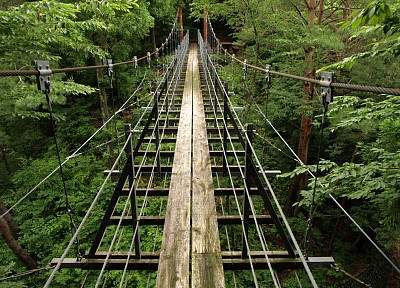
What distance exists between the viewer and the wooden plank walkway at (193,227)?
5.96ft

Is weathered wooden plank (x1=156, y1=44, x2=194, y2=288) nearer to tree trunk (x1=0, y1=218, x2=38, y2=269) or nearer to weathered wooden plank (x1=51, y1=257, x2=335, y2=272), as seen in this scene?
weathered wooden plank (x1=51, y1=257, x2=335, y2=272)

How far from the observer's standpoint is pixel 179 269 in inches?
73.5

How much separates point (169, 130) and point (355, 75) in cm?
446

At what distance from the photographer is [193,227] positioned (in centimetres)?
225

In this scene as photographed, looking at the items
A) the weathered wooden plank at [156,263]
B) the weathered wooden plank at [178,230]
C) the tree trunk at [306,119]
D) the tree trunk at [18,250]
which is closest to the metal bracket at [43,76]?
the weathered wooden plank at [156,263]

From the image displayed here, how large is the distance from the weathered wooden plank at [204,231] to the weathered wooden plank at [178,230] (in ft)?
0.20

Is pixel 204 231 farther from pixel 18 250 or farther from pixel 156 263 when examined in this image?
pixel 18 250

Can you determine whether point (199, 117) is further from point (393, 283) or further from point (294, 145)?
point (393, 283)

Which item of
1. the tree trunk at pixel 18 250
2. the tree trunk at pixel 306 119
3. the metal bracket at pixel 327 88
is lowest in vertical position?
the tree trunk at pixel 18 250

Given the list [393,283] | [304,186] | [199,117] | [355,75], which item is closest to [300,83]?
[355,75]

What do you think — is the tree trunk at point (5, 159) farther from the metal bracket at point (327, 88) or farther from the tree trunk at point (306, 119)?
the metal bracket at point (327, 88)

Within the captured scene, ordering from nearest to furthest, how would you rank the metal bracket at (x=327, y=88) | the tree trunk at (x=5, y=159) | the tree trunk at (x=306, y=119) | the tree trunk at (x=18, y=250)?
1. the metal bracket at (x=327, y=88)
2. the tree trunk at (x=18, y=250)
3. the tree trunk at (x=306, y=119)
4. the tree trunk at (x=5, y=159)

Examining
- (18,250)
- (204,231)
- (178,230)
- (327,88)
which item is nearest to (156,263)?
(178,230)

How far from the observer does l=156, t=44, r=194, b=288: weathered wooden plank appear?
1.82m
